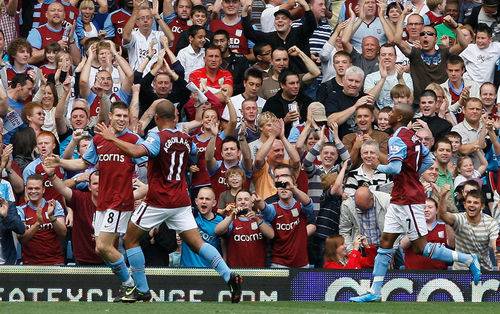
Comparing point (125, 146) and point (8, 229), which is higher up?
point (125, 146)

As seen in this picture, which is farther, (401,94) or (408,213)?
(401,94)

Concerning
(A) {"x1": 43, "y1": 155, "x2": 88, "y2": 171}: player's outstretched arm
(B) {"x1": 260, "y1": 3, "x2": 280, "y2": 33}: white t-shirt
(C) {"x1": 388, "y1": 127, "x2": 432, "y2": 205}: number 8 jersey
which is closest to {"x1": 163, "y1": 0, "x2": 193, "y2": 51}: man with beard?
(B) {"x1": 260, "y1": 3, "x2": 280, "y2": 33}: white t-shirt

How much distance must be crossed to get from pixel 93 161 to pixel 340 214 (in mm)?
3640

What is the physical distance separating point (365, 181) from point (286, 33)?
13.4 feet

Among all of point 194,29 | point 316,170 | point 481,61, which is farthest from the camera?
point 481,61

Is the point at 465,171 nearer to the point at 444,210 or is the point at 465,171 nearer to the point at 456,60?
A: the point at 444,210

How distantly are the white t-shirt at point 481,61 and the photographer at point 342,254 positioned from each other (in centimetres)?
498

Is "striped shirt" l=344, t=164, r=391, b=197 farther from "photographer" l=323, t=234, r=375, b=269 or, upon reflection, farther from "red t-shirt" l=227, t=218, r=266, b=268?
"red t-shirt" l=227, t=218, r=266, b=268

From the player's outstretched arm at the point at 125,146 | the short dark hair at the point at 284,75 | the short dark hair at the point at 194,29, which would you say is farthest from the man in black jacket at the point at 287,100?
the player's outstretched arm at the point at 125,146

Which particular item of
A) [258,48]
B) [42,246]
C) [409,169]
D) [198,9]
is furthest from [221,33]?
[409,169]

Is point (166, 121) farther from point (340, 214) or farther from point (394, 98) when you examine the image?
point (394, 98)

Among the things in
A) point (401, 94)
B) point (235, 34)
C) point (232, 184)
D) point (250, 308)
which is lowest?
point (250, 308)

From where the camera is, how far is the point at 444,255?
1502cm

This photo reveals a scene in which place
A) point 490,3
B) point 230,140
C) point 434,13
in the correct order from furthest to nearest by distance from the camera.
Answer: point 434,13, point 490,3, point 230,140
